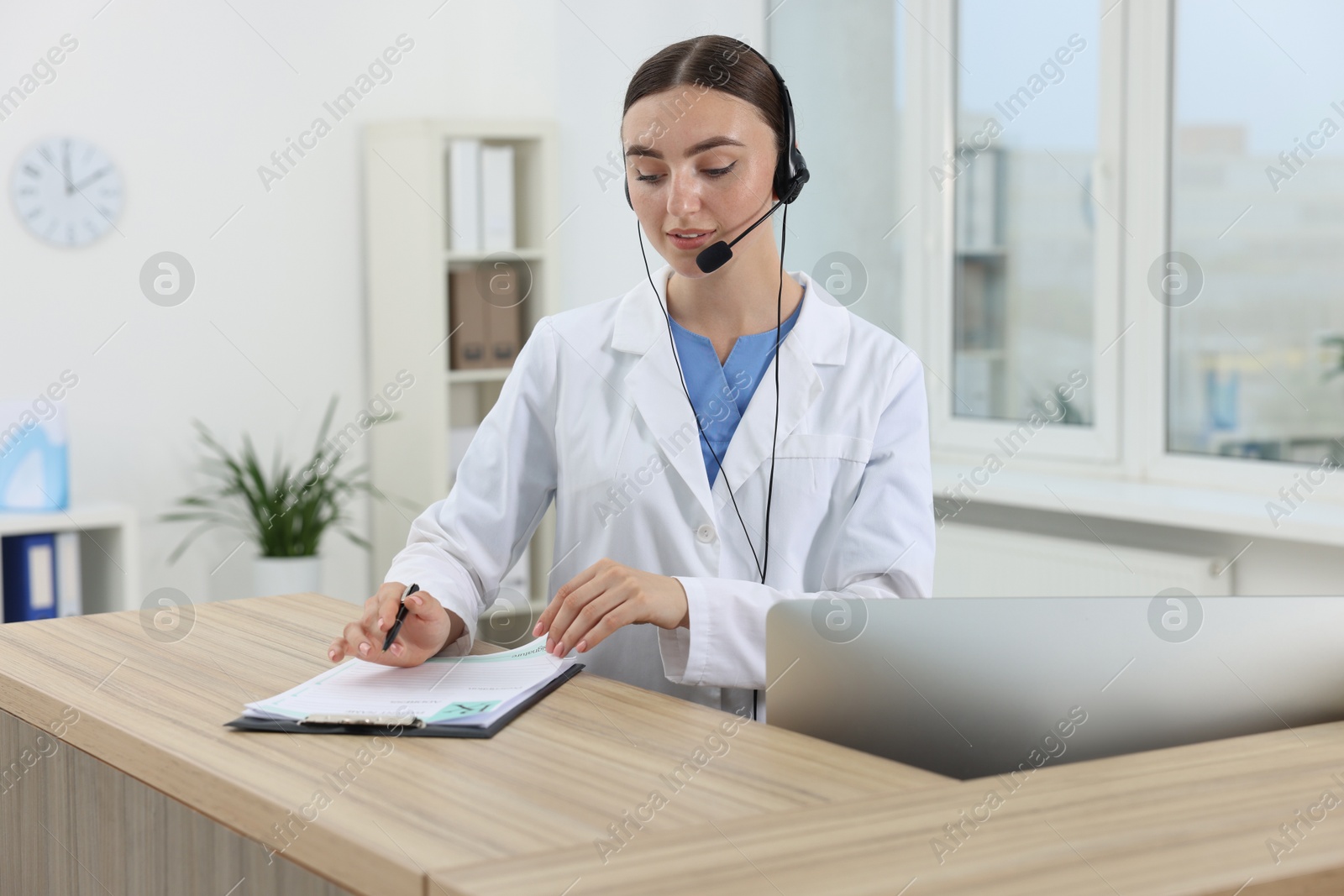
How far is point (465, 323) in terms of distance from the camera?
424 cm

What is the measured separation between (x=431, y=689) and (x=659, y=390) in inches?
22.4

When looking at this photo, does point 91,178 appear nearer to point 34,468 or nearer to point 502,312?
point 34,468

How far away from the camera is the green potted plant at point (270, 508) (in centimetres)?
396

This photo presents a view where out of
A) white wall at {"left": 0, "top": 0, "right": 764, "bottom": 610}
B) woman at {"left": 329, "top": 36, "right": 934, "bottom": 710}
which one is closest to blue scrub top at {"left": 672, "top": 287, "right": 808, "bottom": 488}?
woman at {"left": 329, "top": 36, "right": 934, "bottom": 710}

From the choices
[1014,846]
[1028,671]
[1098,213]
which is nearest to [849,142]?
[1098,213]

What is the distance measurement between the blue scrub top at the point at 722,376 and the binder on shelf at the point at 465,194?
260cm

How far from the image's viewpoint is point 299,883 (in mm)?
964

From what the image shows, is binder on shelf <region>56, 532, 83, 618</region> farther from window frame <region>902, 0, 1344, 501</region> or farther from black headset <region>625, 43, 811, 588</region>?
window frame <region>902, 0, 1344, 501</region>

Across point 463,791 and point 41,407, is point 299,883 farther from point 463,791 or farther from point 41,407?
point 41,407

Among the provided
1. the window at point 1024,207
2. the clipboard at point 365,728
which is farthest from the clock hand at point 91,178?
the clipboard at point 365,728

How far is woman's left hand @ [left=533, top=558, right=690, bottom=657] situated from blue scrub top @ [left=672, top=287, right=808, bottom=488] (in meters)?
0.39

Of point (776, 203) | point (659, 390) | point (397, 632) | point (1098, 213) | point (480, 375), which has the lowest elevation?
point (397, 632)

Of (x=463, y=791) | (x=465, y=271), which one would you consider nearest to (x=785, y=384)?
(x=463, y=791)

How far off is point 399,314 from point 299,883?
3424 mm
